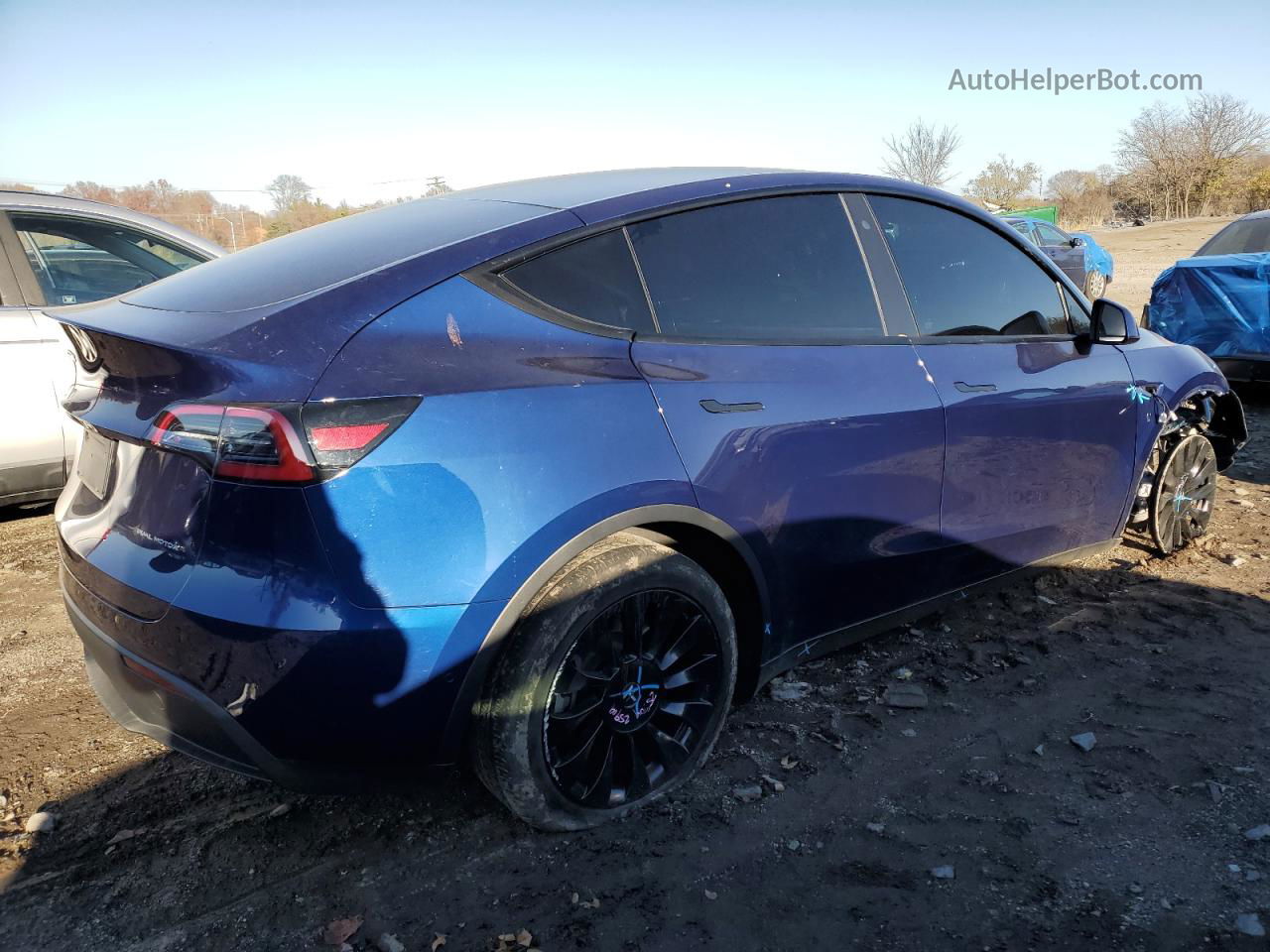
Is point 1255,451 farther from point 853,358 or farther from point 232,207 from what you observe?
point 232,207

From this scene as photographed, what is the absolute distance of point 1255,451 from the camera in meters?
6.61

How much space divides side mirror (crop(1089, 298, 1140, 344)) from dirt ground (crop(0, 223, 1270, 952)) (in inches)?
48.1

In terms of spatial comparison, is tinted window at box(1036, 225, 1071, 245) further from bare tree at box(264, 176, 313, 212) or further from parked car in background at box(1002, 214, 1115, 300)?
bare tree at box(264, 176, 313, 212)

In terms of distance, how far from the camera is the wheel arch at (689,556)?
218 centimetres

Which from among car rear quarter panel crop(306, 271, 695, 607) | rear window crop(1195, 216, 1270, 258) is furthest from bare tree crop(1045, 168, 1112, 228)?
car rear quarter panel crop(306, 271, 695, 607)

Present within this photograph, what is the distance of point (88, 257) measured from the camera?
5078 millimetres

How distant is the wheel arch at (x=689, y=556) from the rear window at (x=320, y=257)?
2.70 feet

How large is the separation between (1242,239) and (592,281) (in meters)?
8.50

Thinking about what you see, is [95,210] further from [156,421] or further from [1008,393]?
[1008,393]

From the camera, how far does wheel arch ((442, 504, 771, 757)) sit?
2180mm

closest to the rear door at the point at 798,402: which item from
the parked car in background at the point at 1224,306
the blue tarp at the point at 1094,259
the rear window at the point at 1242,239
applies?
the parked car in background at the point at 1224,306

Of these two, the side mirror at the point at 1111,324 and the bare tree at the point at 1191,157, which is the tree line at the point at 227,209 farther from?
the bare tree at the point at 1191,157

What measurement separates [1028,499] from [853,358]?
3.53ft

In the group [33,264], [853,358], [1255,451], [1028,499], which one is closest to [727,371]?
[853,358]
